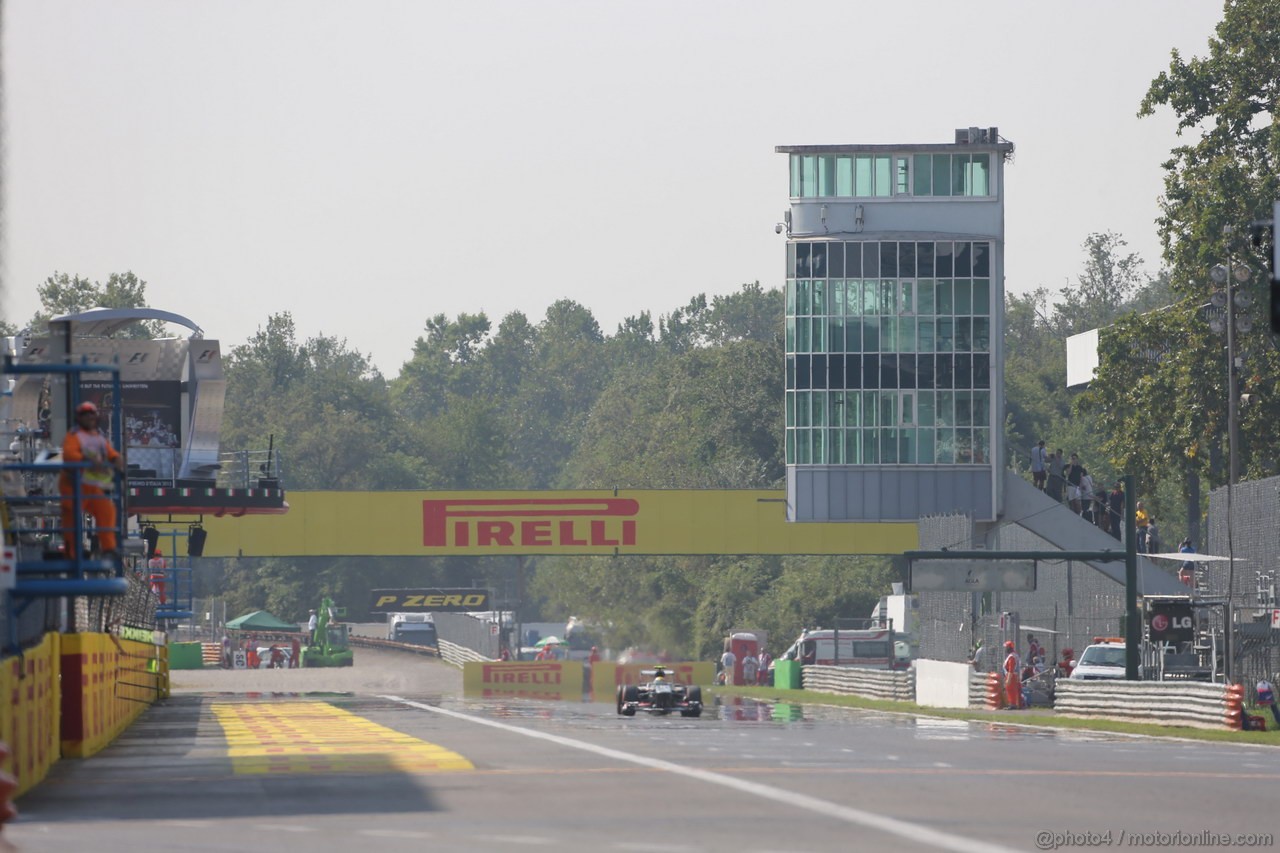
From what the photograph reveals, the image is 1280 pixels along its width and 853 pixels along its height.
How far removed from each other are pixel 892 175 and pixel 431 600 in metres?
51.2

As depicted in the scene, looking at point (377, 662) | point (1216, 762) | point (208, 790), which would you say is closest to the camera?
point (208, 790)

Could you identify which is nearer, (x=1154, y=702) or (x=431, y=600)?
(x=1154, y=702)

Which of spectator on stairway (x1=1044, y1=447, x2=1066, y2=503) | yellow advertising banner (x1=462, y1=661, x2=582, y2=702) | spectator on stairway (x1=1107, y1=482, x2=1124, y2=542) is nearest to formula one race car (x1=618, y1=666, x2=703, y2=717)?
yellow advertising banner (x1=462, y1=661, x2=582, y2=702)

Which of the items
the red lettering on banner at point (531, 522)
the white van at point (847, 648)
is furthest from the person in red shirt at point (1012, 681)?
the red lettering on banner at point (531, 522)

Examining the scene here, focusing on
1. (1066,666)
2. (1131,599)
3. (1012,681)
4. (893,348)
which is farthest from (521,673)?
(1131,599)

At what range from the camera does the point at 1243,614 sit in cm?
4738

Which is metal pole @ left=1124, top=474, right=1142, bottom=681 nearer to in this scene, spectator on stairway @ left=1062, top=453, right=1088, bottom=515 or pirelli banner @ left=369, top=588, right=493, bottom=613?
spectator on stairway @ left=1062, top=453, right=1088, bottom=515

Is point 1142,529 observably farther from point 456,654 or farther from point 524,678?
point 456,654

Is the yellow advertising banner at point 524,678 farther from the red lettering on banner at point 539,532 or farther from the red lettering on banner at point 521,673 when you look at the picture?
the red lettering on banner at point 539,532

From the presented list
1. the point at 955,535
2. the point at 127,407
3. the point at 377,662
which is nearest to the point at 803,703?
the point at 955,535

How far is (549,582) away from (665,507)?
213 ft

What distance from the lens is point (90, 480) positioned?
69.3 ft

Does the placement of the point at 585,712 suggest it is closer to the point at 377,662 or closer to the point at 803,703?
the point at 803,703

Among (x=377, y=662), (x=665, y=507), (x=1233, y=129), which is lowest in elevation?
(x=377, y=662)
